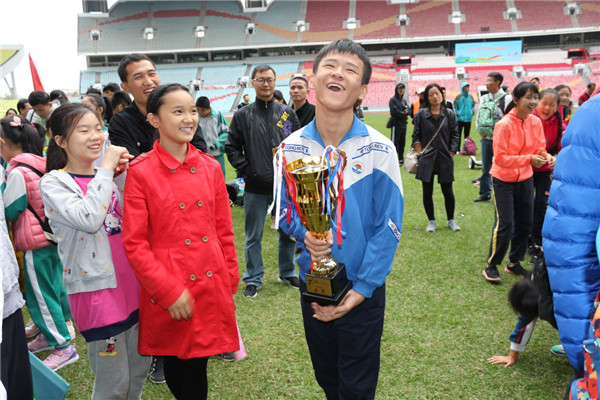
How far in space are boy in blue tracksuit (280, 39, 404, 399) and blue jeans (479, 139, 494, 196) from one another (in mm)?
5756

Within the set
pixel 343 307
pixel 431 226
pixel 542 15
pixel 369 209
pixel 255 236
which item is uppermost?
pixel 542 15

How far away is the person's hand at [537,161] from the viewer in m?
3.81

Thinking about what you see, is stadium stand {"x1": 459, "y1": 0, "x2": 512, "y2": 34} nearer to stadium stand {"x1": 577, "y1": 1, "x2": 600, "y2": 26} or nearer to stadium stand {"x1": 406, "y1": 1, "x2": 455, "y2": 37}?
stadium stand {"x1": 406, "y1": 1, "x2": 455, "y2": 37}

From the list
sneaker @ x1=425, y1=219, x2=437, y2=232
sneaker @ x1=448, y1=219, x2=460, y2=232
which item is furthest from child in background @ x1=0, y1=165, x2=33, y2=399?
sneaker @ x1=448, y1=219, x2=460, y2=232

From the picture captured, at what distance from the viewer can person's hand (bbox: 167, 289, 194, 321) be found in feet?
6.22

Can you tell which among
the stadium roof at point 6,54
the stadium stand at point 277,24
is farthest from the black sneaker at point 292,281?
the stadium stand at point 277,24

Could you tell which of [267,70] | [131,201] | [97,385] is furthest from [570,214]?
[267,70]

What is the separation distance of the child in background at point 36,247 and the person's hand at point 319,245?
2.09 m

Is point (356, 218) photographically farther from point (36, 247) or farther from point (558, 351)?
point (36, 247)

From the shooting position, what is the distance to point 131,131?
2500 mm

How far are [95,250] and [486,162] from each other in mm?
6412

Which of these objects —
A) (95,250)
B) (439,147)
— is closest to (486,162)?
(439,147)

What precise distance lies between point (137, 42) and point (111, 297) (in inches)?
1734

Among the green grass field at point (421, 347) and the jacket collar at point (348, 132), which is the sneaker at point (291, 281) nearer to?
the green grass field at point (421, 347)
